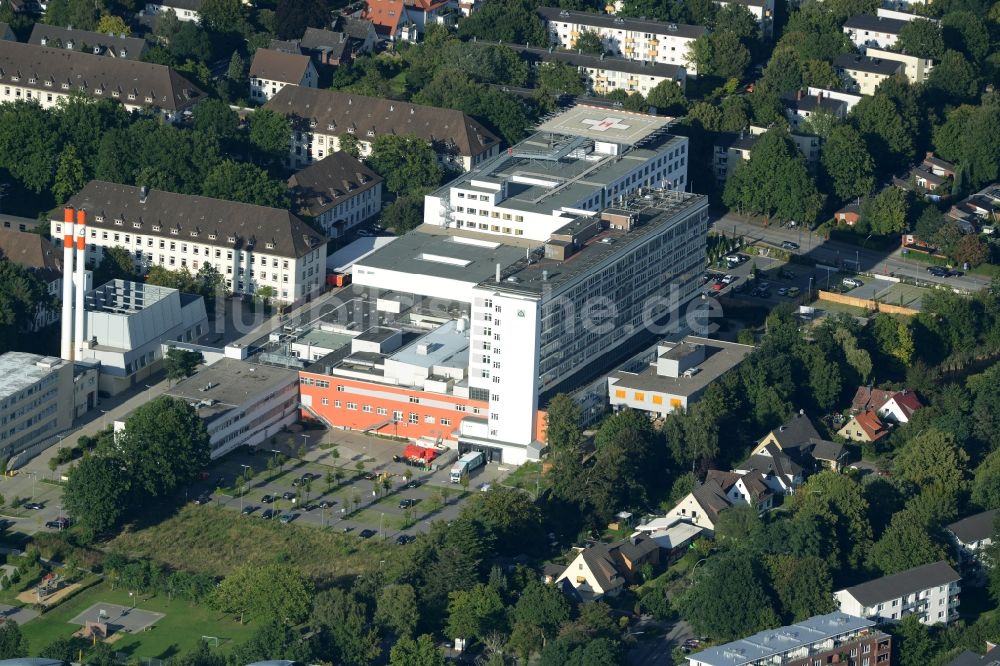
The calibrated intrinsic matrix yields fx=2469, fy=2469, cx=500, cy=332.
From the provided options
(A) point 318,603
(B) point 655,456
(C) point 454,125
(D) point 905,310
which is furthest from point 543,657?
(C) point 454,125

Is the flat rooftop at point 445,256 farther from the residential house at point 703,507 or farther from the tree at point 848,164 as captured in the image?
the tree at point 848,164

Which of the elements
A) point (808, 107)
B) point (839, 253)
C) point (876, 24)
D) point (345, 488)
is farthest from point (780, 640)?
point (876, 24)

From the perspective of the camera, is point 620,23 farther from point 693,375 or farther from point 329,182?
point 693,375

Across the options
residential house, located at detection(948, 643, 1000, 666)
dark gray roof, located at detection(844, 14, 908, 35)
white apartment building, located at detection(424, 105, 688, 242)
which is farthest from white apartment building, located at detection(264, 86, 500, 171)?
residential house, located at detection(948, 643, 1000, 666)

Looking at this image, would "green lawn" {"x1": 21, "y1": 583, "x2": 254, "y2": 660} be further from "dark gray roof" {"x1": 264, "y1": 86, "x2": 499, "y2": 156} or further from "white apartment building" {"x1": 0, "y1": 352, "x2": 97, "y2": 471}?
"dark gray roof" {"x1": 264, "y1": 86, "x2": 499, "y2": 156}

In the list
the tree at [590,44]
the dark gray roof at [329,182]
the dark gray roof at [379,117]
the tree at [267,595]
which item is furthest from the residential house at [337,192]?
the tree at [267,595]

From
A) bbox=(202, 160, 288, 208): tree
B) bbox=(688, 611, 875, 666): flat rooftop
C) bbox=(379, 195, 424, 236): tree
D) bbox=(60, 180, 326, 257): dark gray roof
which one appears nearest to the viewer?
bbox=(688, 611, 875, 666): flat rooftop

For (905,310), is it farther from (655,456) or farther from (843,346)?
(655,456)
